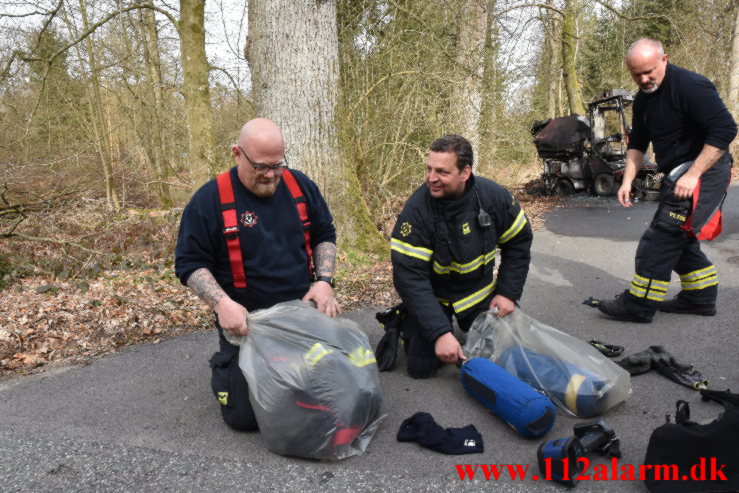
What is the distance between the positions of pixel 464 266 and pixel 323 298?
0.90 metres

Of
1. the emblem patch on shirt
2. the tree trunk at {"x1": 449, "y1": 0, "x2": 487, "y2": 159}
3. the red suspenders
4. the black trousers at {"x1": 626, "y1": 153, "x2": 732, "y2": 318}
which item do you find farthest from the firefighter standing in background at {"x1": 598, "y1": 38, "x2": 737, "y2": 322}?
the tree trunk at {"x1": 449, "y1": 0, "x2": 487, "y2": 159}

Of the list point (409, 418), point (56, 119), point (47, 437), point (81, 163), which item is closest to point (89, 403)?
point (47, 437)

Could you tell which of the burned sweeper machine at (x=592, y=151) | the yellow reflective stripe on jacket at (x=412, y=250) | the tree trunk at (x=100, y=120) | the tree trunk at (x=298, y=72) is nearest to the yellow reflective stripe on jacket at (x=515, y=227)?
the yellow reflective stripe on jacket at (x=412, y=250)

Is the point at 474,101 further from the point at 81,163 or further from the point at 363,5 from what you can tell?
the point at 81,163

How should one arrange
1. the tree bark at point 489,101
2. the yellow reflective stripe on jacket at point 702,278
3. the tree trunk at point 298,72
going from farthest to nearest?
the tree bark at point 489,101
the tree trunk at point 298,72
the yellow reflective stripe on jacket at point 702,278

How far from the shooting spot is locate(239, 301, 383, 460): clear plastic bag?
2.23 meters

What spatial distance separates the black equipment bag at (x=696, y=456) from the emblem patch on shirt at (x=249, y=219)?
207cm

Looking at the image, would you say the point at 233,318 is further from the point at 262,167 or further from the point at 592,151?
the point at 592,151

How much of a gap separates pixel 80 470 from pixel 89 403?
2.52 feet

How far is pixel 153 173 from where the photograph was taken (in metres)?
13.2

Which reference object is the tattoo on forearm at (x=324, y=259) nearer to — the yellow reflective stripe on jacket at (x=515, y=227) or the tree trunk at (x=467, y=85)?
the yellow reflective stripe on jacket at (x=515, y=227)

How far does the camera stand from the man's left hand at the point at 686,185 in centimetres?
334

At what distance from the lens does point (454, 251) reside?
3.01 m

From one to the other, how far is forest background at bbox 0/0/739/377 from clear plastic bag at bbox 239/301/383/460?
209 centimetres
